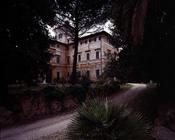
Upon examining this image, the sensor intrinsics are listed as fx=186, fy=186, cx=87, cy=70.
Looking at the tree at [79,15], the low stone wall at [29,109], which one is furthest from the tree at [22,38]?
the tree at [79,15]

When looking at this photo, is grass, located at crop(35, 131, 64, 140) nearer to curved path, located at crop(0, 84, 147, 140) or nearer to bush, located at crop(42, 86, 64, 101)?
curved path, located at crop(0, 84, 147, 140)

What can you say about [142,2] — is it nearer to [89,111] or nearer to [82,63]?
[89,111]

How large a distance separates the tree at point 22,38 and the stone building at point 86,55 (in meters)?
23.8

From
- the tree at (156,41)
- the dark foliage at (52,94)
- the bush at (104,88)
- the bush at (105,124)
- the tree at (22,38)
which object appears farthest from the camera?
the bush at (104,88)

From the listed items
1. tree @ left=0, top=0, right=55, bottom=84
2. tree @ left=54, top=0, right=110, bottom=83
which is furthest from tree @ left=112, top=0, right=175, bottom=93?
tree @ left=54, top=0, right=110, bottom=83

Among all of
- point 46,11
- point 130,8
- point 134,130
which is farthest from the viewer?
point 46,11

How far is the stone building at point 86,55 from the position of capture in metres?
38.9

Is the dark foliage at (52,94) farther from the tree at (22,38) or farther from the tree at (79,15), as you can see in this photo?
the tree at (79,15)

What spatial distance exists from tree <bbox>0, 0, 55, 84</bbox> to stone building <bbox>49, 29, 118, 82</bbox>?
78.1 feet

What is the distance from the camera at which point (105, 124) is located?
477 centimetres

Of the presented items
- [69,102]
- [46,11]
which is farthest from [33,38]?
[69,102]

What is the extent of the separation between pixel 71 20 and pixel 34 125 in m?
15.8

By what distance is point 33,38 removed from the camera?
44.5ft

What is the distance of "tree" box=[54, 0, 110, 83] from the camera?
21.8 m
